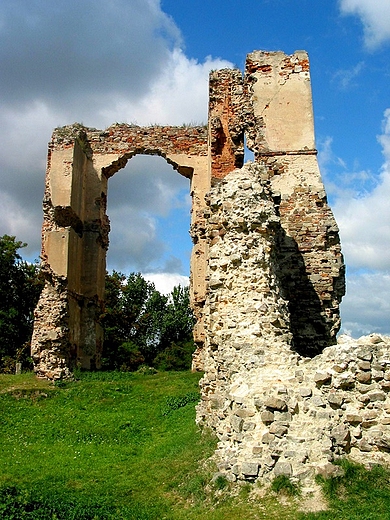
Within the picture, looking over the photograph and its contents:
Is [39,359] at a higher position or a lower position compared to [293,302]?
lower

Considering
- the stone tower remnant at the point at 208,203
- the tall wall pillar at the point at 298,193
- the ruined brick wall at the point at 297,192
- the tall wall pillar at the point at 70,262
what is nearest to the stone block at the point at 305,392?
the stone tower remnant at the point at 208,203

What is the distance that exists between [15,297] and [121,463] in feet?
63.7

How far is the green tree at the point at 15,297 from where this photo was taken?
24781 millimetres

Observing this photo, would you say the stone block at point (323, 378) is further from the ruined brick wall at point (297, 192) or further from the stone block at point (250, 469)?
the ruined brick wall at point (297, 192)

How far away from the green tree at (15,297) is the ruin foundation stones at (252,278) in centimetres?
905

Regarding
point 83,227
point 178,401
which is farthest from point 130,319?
point 178,401

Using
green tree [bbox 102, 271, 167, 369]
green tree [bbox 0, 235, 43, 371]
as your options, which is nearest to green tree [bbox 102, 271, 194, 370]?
green tree [bbox 102, 271, 167, 369]

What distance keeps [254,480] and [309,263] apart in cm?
585

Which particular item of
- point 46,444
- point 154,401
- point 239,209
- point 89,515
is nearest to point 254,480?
point 89,515

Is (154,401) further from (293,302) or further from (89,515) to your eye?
(89,515)

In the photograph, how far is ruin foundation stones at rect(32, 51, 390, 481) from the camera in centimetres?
564

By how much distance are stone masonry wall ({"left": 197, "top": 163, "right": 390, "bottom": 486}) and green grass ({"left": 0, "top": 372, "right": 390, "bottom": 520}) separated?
0.93 ft

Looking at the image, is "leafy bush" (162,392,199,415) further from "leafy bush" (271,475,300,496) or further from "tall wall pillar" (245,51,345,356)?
"leafy bush" (271,475,300,496)

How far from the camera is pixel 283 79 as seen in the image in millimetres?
12461
